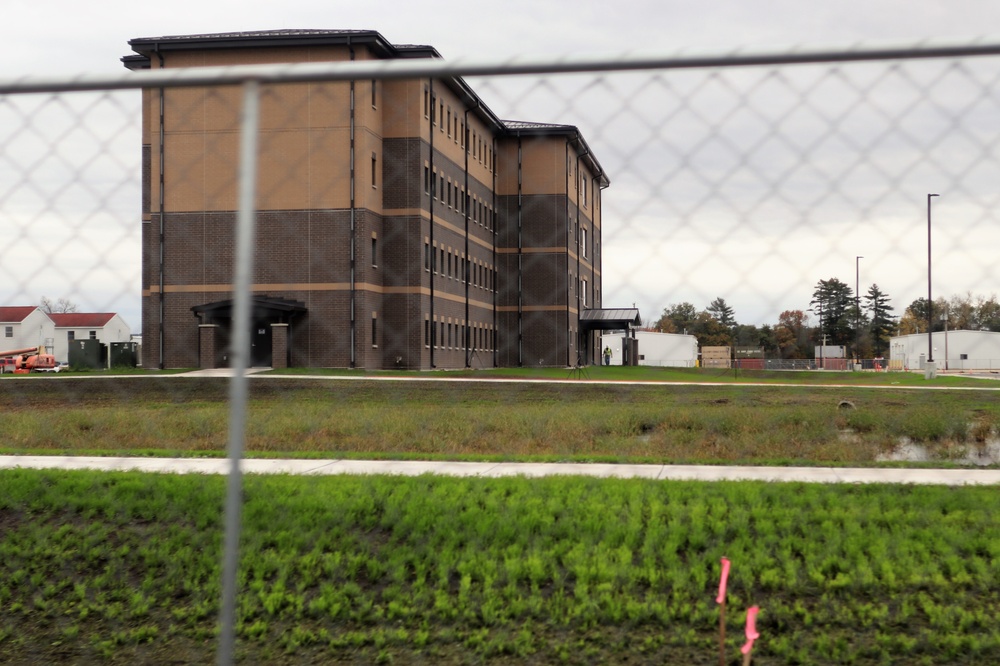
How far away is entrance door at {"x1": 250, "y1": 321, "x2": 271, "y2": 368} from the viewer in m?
7.06

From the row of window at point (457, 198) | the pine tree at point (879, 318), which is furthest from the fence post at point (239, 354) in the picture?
the pine tree at point (879, 318)

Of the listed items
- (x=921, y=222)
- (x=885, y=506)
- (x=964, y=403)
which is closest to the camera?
(x=921, y=222)

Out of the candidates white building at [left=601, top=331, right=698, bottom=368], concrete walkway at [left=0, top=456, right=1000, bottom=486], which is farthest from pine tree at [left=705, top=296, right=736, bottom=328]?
concrete walkway at [left=0, top=456, right=1000, bottom=486]

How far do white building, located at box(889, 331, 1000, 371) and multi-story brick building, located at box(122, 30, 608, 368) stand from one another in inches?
70.5

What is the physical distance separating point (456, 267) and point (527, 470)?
3.73 meters

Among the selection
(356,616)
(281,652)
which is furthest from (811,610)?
(281,652)

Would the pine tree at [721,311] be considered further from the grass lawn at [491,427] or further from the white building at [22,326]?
the grass lawn at [491,427]

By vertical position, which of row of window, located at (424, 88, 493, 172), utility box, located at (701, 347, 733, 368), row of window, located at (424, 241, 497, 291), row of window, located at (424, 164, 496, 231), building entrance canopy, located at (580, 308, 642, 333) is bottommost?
utility box, located at (701, 347, 733, 368)

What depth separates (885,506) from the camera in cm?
763

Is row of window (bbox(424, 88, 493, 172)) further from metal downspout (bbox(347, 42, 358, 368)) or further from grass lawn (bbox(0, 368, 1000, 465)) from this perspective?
grass lawn (bbox(0, 368, 1000, 465))

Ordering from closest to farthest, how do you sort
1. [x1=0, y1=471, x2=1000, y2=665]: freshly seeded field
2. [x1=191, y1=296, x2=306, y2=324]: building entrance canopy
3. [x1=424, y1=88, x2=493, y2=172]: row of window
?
[x1=424, y1=88, x2=493, y2=172]: row of window < [x1=0, y1=471, x2=1000, y2=665]: freshly seeded field < [x1=191, y1=296, x2=306, y2=324]: building entrance canopy

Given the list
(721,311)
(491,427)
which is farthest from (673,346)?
(491,427)

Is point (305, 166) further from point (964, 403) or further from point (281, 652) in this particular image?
point (964, 403)

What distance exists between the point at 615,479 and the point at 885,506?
7.60ft
